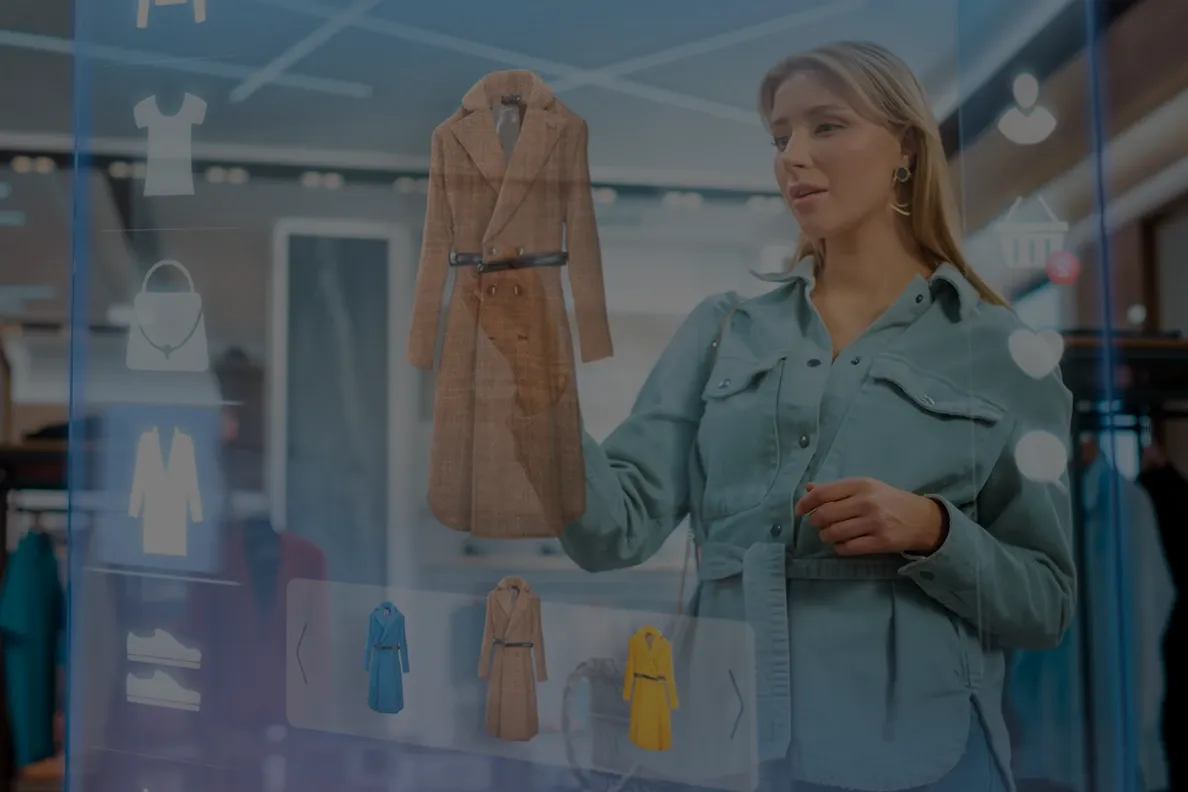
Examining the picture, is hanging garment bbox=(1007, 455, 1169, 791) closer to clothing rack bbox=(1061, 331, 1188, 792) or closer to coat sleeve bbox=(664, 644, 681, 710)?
clothing rack bbox=(1061, 331, 1188, 792)

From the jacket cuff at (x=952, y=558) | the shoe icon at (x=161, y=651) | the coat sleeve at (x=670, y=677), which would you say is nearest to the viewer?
the jacket cuff at (x=952, y=558)

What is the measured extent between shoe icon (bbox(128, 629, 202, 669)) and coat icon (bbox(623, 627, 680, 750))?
3.24ft

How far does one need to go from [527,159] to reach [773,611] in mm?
1036

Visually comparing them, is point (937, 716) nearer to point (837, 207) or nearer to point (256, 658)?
→ point (837, 207)

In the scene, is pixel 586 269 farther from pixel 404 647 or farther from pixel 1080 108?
pixel 1080 108

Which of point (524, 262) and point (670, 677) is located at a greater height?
point (524, 262)

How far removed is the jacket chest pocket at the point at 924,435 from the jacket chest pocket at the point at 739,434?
15 cm

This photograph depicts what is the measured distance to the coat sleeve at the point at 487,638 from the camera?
79.0 inches

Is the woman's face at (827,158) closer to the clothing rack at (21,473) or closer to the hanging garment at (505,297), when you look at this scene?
the hanging garment at (505,297)

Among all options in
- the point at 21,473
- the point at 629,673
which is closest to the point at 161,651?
the point at 21,473

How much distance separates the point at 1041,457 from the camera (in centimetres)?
186

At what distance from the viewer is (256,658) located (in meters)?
2.13

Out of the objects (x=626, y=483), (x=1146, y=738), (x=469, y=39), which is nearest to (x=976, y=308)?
(x=626, y=483)

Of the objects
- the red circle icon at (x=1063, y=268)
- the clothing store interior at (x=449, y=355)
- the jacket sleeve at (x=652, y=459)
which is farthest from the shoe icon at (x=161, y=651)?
the red circle icon at (x=1063, y=268)
